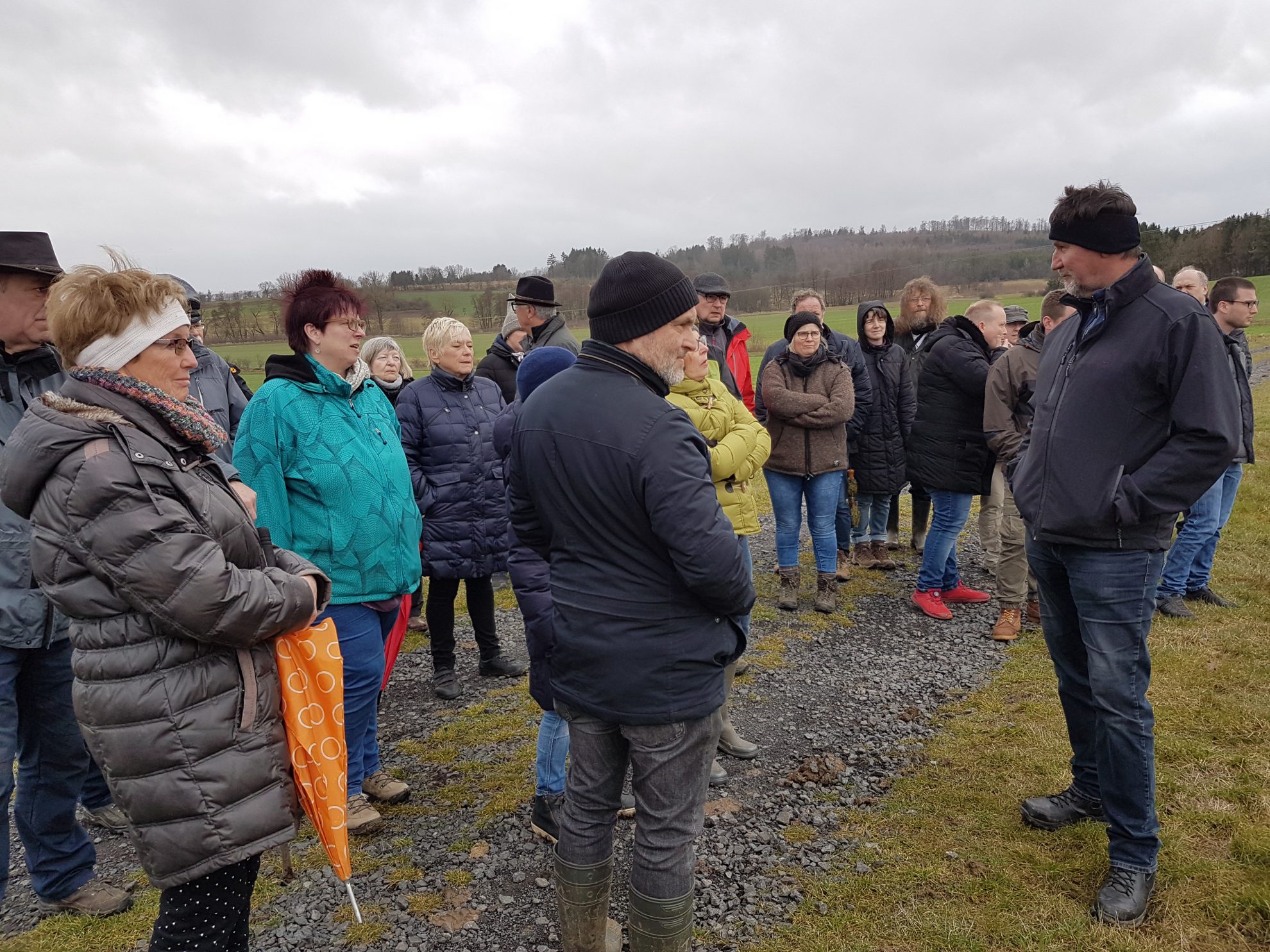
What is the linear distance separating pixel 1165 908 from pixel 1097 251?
2607mm

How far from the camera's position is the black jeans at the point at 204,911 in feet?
6.82

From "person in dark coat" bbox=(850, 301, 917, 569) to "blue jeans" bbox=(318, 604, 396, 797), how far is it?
515 centimetres

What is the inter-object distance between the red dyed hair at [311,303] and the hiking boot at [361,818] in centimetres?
222

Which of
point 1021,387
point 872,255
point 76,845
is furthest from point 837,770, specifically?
point 872,255

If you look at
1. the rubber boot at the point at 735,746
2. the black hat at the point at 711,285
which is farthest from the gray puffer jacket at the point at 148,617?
the black hat at the point at 711,285

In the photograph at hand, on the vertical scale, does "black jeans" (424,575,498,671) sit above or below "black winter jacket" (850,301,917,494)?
below

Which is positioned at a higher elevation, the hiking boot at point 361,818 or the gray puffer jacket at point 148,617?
the gray puffer jacket at point 148,617

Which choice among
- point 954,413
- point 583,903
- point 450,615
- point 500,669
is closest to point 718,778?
point 583,903

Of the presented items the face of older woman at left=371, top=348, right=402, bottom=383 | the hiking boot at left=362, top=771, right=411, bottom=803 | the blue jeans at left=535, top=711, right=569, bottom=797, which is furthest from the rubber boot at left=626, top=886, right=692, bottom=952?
the face of older woman at left=371, top=348, right=402, bottom=383

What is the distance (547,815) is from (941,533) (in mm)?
4156

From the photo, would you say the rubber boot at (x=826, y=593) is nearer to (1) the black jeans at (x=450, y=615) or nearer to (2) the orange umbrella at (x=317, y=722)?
(1) the black jeans at (x=450, y=615)

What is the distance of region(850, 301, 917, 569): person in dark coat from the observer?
7250 millimetres

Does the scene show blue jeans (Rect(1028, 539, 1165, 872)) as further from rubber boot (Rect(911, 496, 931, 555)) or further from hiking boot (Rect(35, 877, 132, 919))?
rubber boot (Rect(911, 496, 931, 555))

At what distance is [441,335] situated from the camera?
16.0 feet
